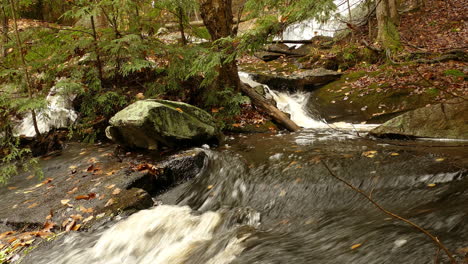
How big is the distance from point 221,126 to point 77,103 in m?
4.56

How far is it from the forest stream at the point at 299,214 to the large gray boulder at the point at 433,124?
15.1 inches

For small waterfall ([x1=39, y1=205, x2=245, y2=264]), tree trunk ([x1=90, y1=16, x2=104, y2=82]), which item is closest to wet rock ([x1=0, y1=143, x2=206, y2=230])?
small waterfall ([x1=39, y1=205, x2=245, y2=264])

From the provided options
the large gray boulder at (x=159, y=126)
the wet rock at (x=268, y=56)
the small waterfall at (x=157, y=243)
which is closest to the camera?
the small waterfall at (x=157, y=243)

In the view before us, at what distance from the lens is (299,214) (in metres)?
4.03

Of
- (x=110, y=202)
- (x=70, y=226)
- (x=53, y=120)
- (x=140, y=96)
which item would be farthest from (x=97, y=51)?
(x=70, y=226)

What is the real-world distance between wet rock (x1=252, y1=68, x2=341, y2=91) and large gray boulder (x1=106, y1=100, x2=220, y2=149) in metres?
5.49

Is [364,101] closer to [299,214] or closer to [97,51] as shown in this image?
[299,214]

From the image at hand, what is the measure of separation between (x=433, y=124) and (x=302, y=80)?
582 centimetres

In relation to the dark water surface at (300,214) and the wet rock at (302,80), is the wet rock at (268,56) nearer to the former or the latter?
the wet rock at (302,80)

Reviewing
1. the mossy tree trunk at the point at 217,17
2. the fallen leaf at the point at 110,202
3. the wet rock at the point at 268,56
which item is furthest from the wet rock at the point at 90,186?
the wet rock at the point at 268,56

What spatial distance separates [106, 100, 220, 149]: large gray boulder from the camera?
241 inches

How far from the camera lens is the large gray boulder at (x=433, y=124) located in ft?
18.7

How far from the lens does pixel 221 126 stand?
8047 mm

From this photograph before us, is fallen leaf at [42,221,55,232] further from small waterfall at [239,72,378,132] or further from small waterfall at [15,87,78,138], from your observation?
small waterfall at [239,72,378,132]
